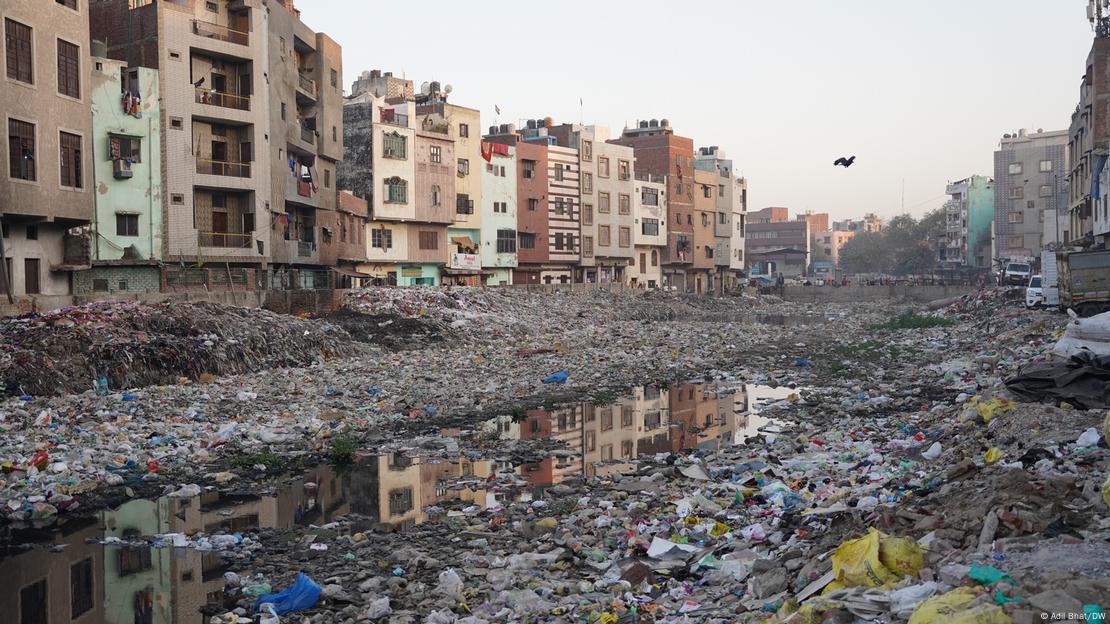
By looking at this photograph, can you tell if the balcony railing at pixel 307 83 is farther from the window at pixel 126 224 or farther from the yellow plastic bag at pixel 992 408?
the yellow plastic bag at pixel 992 408

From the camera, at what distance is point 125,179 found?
29.5m

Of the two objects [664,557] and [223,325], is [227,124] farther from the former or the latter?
[664,557]

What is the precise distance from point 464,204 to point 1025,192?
48.2m

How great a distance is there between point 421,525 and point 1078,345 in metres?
9.19

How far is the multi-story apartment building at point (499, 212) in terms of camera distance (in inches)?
2121

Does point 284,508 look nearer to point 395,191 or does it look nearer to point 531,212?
point 395,191

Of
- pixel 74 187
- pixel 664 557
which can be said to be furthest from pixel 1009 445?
pixel 74 187

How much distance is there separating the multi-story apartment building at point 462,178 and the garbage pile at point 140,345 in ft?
81.2

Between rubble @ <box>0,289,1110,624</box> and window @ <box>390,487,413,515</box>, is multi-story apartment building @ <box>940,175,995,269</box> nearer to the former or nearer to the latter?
rubble @ <box>0,289,1110,624</box>

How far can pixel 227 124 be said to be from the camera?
3228 centimetres

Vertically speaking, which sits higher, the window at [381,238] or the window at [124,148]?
the window at [124,148]

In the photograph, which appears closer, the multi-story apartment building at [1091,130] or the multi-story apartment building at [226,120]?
the multi-story apartment building at [226,120]

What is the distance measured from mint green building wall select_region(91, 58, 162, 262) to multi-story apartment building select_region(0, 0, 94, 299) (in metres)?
2.62

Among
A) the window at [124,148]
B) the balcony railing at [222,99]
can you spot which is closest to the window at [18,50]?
the window at [124,148]
